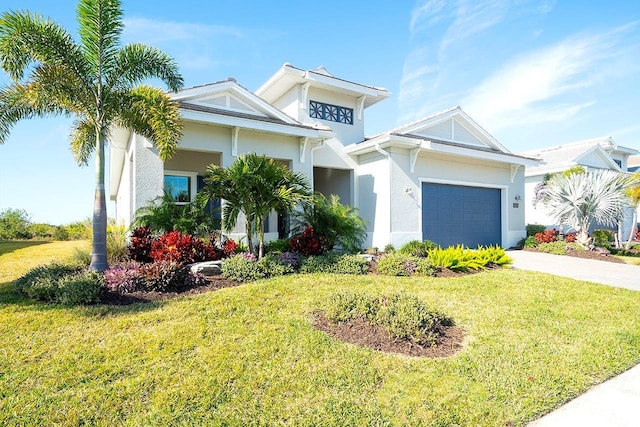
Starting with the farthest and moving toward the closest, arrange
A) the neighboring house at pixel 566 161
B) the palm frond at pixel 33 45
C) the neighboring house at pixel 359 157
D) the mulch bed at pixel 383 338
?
the neighboring house at pixel 566 161 → the neighboring house at pixel 359 157 → the palm frond at pixel 33 45 → the mulch bed at pixel 383 338

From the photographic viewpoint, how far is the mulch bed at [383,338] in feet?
14.2

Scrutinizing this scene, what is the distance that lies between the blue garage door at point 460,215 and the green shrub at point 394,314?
843 cm

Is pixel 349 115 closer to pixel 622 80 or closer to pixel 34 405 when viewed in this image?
pixel 622 80

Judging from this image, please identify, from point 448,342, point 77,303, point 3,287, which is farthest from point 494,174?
point 3,287

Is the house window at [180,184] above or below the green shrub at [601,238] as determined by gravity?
above

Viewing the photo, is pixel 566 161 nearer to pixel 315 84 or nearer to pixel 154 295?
pixel 315 84

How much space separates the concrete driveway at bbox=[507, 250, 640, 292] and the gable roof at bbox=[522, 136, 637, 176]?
8.14 m

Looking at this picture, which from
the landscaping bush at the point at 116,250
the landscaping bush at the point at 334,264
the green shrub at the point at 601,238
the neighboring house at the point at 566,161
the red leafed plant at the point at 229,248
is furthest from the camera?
the neighboring house at the point at 566,161

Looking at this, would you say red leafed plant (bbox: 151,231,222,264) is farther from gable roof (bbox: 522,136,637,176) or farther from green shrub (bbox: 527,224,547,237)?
gable roof (bbox: 522,136,637,176)

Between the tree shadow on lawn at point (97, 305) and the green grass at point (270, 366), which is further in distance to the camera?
the tree shadow on lawn at point (97, 305)

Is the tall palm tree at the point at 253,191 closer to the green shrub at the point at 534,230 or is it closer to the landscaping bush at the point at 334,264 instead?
the landscaping bush at the point at 334,264

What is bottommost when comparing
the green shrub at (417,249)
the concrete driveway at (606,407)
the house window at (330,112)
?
the concrete driveway at (606,407)

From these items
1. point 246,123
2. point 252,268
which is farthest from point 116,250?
point 246,123

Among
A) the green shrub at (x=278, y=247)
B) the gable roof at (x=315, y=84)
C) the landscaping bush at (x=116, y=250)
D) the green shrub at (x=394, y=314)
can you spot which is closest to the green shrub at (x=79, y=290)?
the landscaping bush at (x=116, y=250)
